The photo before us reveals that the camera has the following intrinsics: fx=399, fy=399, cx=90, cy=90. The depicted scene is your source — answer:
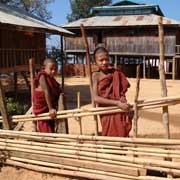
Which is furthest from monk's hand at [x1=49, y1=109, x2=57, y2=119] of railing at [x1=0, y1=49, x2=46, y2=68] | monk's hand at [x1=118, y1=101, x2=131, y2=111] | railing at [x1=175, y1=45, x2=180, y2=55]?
railing at [x1=175, y1=45, x2=180, y2=55]

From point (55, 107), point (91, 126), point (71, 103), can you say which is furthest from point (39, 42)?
point (55, 107)

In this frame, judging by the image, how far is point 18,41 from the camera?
51.9ft

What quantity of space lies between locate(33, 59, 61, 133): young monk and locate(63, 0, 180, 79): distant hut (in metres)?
23.2

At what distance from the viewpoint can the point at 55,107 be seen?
18.1 ft

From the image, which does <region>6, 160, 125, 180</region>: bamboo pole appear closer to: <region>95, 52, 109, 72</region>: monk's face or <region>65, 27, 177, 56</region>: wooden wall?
<region>95, 52, 109, 72</region>: monk's face

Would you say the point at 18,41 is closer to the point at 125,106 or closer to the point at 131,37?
the point at 125,106

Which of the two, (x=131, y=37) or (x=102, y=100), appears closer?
(x=102, y=100)

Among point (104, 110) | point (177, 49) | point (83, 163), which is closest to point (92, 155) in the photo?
point (83, 163)

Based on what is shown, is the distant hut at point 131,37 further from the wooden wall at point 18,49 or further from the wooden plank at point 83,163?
the wooden plank at point 83,163

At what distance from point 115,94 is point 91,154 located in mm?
762

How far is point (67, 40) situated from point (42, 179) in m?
28.1

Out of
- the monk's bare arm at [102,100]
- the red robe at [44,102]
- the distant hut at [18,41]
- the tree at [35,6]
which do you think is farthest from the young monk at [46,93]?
the tree at [35,6]

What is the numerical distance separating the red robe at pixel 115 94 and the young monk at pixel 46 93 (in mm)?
853

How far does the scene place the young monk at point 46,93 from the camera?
5305mm
